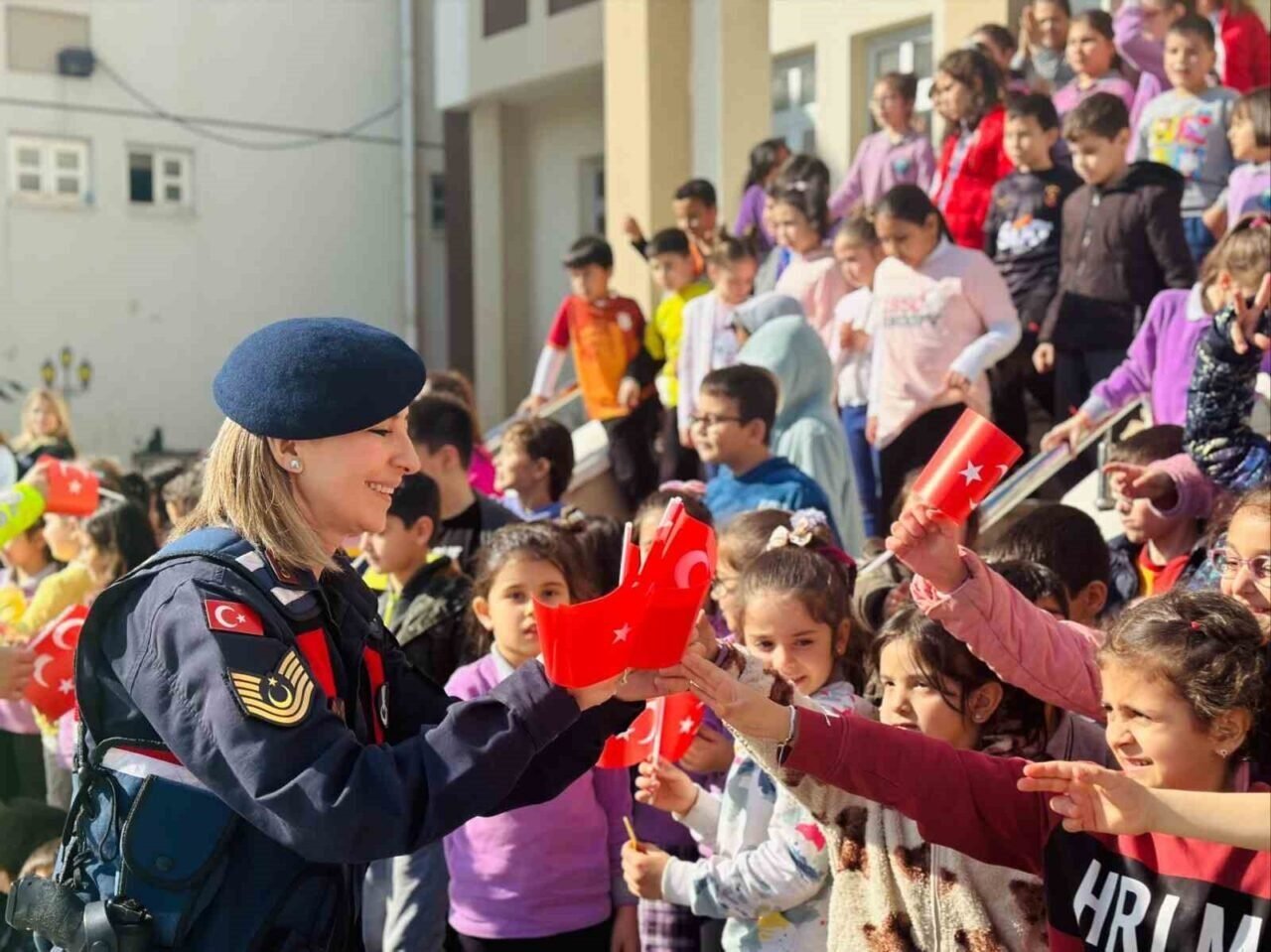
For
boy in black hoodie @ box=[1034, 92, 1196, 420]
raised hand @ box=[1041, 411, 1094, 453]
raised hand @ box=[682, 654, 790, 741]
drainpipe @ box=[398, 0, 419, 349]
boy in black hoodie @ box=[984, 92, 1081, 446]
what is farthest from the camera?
drainpipe @ box=[398, 0, 419, 349]

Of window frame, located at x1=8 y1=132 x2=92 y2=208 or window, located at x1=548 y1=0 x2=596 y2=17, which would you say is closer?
window, located at x1=548 y1=0 x2=596 y2=17

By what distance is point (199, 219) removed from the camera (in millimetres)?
17031

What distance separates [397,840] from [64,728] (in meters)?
3.24

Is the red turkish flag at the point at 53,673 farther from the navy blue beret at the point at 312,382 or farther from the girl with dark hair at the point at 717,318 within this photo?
the girl with dark hair at the point at 717,318

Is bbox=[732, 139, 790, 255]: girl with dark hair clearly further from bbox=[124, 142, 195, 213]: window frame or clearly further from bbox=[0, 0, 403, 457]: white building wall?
bbox=[124, 142, 195, 213]: window frame

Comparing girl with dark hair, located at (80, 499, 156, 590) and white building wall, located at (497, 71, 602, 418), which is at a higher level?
white building wall, located at (497, 71, 602, 418)

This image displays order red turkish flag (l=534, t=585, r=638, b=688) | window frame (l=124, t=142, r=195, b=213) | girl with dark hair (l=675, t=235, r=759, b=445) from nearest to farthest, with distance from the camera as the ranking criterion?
red turkish flag (l=534, t=585, r=638, b=688) < girl with dark hair (l=675, t=235, r=759, b=445) < window frame (l=124, t=142, r=195, b=213)

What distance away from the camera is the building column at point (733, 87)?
10.2 metres

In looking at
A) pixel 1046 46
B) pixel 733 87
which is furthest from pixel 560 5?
pixel 1046 46

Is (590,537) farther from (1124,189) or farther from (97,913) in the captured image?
(1124,189)

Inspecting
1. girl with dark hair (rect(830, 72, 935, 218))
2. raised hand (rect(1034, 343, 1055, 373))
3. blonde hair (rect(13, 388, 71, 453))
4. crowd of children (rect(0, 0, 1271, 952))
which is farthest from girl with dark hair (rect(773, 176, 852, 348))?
blonde hair (rect(13, 388, 71, 453))

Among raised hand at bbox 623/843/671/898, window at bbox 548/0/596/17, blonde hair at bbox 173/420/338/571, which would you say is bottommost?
raised hand at bbox 623/843/671/898

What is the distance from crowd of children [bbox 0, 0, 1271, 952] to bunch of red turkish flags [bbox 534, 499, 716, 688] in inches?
5.9

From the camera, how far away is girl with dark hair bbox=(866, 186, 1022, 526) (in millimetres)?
5914
